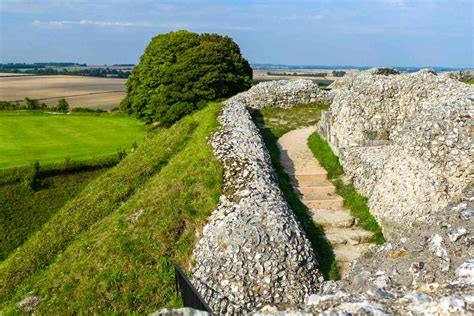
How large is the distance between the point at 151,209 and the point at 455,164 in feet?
26.7

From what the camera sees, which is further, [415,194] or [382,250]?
[415,194]

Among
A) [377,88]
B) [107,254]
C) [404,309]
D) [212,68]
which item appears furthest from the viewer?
[212,68]

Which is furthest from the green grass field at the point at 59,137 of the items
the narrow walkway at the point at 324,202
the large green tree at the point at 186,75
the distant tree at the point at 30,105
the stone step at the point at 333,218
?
the stone step at the point at 333,218

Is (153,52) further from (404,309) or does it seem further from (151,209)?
(404,309)

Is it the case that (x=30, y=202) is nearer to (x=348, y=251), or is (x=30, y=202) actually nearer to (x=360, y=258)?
(x=348, y=251)

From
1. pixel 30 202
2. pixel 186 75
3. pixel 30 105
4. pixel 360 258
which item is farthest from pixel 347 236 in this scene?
pixel 30 105

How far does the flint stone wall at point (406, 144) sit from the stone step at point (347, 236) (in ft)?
1.80

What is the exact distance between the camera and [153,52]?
45062 millimetres

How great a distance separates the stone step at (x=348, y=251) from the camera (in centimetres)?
1106

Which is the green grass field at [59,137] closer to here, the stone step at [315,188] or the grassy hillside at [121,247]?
the grassy hillside at [121,247]

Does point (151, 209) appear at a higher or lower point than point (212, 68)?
lower

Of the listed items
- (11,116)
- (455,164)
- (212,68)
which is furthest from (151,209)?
(11,116)

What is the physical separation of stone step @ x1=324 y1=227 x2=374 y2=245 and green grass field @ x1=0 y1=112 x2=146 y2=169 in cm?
2127

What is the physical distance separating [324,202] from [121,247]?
602 cm
